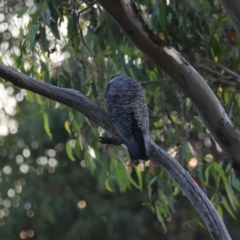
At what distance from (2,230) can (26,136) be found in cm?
120

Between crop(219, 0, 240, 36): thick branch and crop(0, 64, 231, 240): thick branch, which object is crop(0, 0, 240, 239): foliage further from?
crop(219, 0, 240, 36): thick branch

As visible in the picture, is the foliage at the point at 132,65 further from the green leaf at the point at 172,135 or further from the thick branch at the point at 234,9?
the thick branch at the point at 234,9

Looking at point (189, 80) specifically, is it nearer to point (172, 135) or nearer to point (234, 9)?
point (234, 9)

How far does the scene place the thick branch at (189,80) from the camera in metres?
1.82

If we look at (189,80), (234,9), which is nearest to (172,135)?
(189,80)

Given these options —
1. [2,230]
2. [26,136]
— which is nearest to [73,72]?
[26,136]

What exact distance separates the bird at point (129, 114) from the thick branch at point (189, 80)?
0.18m

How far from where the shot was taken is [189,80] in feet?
6.03

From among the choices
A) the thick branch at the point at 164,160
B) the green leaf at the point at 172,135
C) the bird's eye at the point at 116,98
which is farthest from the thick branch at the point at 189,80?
the green leaf at the point at 172,135

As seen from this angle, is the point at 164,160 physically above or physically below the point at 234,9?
below

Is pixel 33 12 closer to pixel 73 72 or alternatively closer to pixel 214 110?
pixel 73 72

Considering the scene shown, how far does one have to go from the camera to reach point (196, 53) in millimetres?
3105

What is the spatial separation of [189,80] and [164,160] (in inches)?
9.5

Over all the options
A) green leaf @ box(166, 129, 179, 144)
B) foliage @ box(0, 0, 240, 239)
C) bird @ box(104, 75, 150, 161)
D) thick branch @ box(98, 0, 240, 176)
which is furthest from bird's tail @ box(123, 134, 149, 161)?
green leaf @ box(166, 129, 179, 144)
